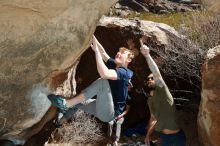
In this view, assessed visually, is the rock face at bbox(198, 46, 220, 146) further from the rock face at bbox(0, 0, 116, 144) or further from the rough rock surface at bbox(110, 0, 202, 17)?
the rough rock surface at bbox(110, 0, 202, 17)

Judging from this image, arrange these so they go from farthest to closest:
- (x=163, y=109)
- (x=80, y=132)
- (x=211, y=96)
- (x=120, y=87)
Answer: (x=80, y=132) < (x=120, y=87) < (x=211, y=96) < (x=163, y=109)

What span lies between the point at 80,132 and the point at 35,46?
3472 millimetres

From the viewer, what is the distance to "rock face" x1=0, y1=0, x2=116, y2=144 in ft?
22.9

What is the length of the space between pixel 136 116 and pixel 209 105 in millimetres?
3358

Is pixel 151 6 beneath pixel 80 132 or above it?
above

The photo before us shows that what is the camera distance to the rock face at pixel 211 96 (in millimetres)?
7164

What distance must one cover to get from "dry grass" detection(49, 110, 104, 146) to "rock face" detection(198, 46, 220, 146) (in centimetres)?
321

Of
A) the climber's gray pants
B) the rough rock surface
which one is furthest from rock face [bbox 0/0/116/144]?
the rough rock surface

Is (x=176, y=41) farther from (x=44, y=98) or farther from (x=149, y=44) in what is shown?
(x=44, y=98)

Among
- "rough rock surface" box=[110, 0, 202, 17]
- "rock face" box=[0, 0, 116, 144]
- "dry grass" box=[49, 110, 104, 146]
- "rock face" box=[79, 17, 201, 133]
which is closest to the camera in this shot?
"rock face" box=[0, 0, 116, 144]

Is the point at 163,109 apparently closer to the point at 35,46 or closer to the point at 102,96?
the point at 102,96

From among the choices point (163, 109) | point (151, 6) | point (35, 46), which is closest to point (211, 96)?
point (163, 109)

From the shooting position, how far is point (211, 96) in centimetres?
729

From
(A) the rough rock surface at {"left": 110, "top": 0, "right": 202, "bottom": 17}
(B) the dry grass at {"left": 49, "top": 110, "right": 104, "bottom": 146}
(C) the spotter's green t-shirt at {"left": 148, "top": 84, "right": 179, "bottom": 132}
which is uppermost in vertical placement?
(C) the spotter's green t-shirt at {"left": 148, "top": 84, "right": 179, "bottom": 132}
